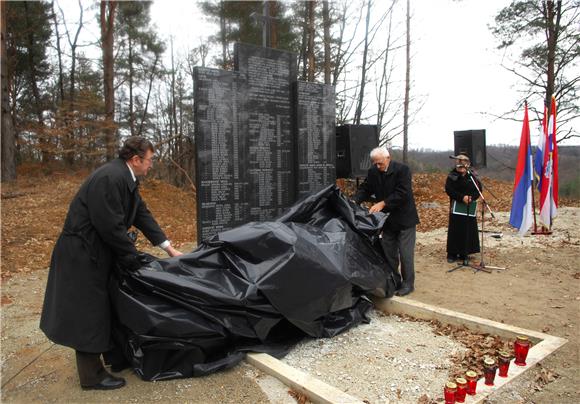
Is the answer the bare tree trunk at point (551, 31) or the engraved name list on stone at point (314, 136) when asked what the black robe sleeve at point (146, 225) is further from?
the bare tree trunk at point (551, 31)

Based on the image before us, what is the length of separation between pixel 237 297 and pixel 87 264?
1091 millimetres

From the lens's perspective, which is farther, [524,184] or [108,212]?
[524,184]

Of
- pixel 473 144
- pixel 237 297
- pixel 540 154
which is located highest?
pixel 473 144

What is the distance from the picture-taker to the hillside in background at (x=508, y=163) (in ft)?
64.6

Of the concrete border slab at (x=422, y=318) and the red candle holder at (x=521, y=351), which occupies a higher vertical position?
the red candle holder at (x=521, y=351)

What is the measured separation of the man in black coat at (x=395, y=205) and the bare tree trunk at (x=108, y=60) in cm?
1258

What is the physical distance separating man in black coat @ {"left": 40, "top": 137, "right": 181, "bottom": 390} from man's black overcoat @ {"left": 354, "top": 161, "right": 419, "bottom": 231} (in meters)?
3.13

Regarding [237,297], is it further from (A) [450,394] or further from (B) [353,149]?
(B) [353,149]

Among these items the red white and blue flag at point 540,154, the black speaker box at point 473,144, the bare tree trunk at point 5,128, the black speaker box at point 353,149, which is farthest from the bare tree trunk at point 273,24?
the bare tree trunk at point 5,128

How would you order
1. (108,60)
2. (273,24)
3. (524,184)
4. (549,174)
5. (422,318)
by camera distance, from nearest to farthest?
1. (422,318)
2. (524,184)
3. (549,174)
4. (273,24)
5. (108,60)

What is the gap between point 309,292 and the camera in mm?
3496

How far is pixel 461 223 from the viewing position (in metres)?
6.95

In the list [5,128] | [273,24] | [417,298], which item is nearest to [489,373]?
[417,298]

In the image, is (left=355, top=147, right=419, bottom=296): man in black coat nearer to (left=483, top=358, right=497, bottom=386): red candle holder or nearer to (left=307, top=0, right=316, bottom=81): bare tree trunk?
(left=483, top=358, right=497, bottom=386): red candle holder
